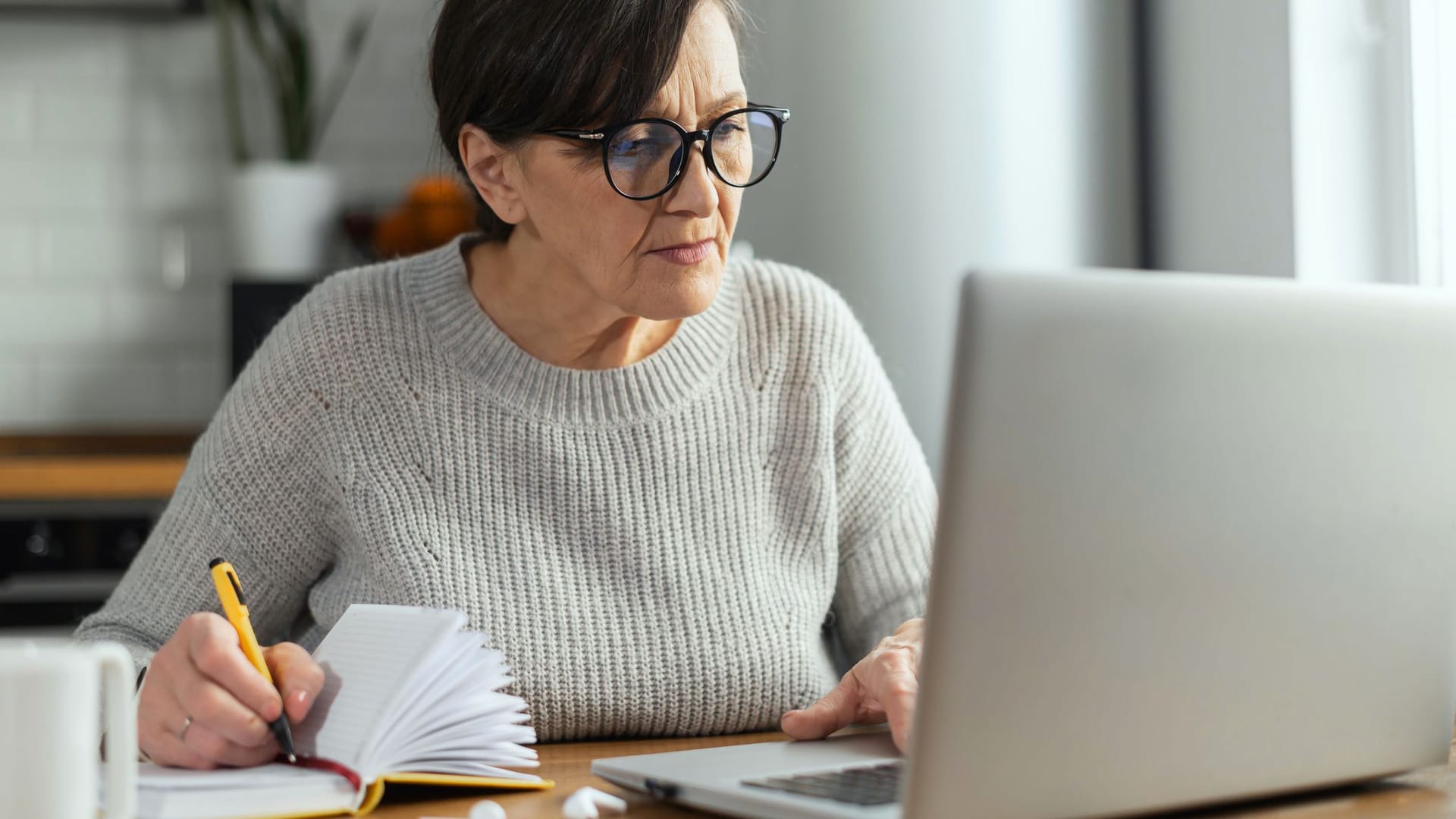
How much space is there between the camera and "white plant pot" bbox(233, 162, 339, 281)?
9.08 ft

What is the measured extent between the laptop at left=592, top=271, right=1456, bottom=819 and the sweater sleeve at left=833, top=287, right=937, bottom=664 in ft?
1.79

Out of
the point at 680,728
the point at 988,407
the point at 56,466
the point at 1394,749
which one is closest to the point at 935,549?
the point at 988,407

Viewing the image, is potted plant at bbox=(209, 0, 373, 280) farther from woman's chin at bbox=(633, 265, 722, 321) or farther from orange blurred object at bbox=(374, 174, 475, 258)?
woman's chin at bbox=(633, 265, 722, 321)

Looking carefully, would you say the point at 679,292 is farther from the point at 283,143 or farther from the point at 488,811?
the point at 283,143

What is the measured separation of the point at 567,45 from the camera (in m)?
1.19

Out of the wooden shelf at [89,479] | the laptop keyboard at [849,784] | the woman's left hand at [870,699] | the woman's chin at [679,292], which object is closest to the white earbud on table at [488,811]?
the laptop keyboard at [849,784]

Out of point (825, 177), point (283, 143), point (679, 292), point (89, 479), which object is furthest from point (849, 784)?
point (283, 143)

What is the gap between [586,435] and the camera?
1.34 m

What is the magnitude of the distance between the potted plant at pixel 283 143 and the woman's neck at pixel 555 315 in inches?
57.0

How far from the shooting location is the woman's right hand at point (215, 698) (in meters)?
0.89

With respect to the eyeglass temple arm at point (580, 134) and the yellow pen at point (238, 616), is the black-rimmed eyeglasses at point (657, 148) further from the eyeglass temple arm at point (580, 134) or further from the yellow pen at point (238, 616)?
the yellow pen at point (238, 616)

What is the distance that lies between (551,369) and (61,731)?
2.31ft

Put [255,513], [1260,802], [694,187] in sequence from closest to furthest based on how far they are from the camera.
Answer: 1. [1260,802]
2. [694,187]
3. [255,513]

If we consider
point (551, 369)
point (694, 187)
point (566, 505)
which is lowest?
point (566, 505)
